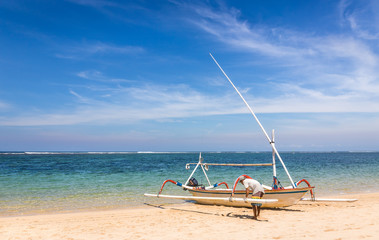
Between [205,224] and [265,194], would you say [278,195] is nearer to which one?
[265,194]

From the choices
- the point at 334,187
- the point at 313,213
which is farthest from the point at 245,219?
the point at 334,187

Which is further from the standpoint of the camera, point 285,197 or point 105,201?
point 105,201

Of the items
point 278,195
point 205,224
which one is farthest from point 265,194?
point 205,224

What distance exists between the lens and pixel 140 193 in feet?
59.5

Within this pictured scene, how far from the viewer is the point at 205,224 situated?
32.2ft

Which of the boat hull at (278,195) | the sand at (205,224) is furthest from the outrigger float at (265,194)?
the sand at (205,224)

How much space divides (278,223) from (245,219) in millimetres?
1352

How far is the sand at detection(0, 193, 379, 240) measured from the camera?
8.17 m

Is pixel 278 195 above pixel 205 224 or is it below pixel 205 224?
above

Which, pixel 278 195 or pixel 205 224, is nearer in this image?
pixel 205 224

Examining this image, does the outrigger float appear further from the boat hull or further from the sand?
the sand

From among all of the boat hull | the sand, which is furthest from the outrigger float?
the sand

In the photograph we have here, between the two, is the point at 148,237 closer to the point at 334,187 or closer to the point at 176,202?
the point at 176,202

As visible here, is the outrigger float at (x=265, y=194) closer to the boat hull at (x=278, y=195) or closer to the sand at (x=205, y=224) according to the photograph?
the boat hull at (x=278, y=195)
